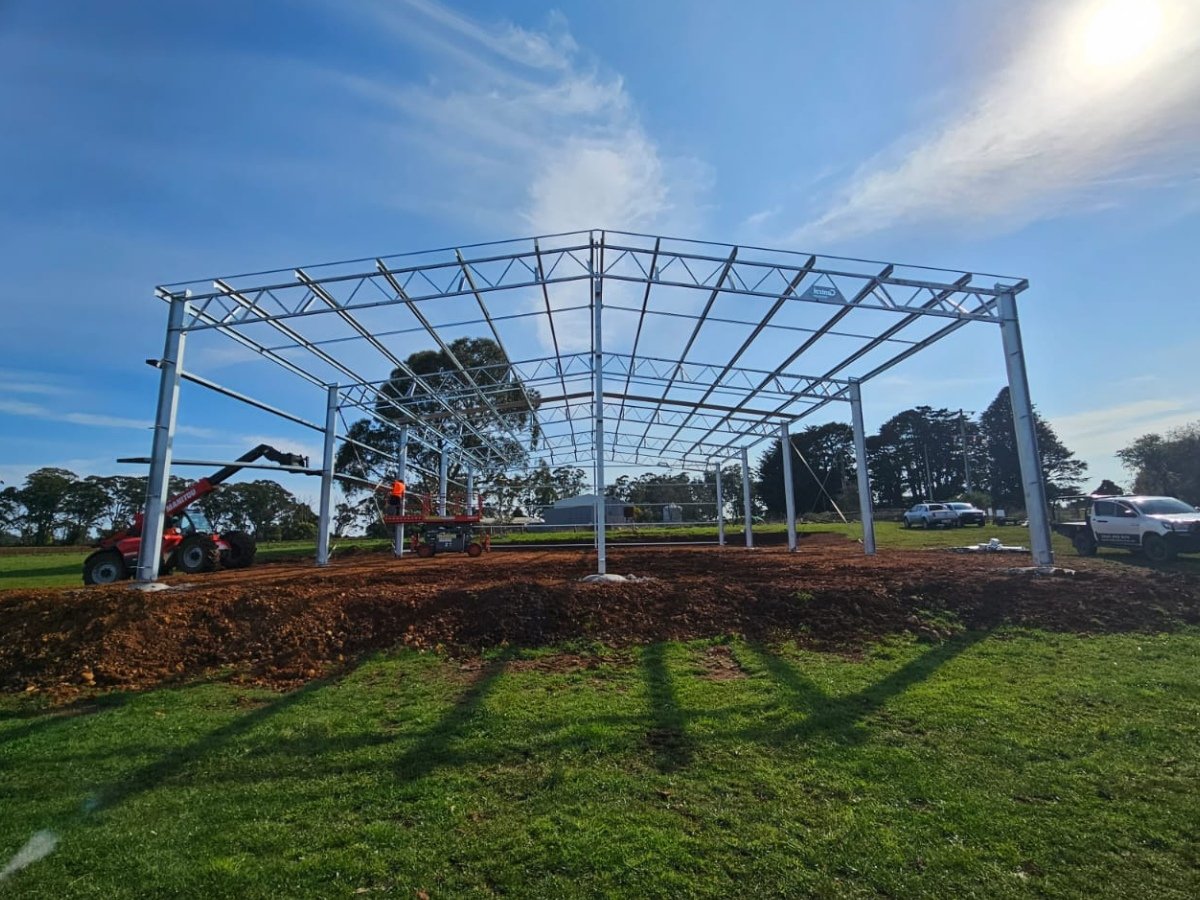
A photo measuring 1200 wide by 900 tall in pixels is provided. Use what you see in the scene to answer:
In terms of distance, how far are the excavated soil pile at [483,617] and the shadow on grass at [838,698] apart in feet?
2.01

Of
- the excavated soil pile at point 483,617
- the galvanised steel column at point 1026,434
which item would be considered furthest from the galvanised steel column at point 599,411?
the galvanised steel column at point 1026,434

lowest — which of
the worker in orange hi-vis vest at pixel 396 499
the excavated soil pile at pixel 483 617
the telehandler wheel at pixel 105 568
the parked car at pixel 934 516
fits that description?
the excavated soil pile at pixel 483 617

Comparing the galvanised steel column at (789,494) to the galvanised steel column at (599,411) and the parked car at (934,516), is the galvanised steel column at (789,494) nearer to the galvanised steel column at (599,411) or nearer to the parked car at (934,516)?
the galvanised steel column at (599,411)

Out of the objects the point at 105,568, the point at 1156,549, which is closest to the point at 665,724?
the point at 105,568

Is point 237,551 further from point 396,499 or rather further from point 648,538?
point 648,538

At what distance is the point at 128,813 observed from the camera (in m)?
3.25

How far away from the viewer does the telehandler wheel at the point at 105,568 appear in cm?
1402

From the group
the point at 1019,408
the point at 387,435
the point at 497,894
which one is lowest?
the point at 497,894

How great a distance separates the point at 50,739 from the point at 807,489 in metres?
59.0

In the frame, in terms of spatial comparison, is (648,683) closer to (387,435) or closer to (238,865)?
(238,865)

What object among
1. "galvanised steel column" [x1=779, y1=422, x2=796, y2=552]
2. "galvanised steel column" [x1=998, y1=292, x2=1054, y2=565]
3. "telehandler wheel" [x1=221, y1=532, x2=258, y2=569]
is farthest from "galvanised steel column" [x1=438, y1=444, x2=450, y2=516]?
"galvanised steel column" [x1=998, y1=292, x2=1054, y2=565]

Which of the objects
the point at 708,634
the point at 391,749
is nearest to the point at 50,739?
the point at 391,749

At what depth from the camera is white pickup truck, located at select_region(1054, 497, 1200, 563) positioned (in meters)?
13.7

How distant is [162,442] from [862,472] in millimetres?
16732
